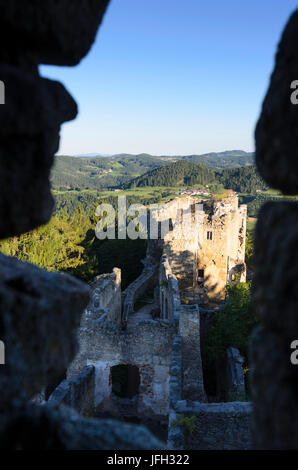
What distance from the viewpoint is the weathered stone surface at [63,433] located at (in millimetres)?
2396

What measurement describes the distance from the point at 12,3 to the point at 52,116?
67 centimetres

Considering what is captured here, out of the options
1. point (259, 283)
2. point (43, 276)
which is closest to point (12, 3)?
point (43, 276)

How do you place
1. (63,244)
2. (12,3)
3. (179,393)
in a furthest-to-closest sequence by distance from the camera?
(63,244) → (179,393) → (12,3)

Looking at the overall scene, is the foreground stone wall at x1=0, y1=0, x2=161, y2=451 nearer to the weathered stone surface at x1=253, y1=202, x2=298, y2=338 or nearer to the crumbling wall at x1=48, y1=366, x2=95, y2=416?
the weathered stone surface at x1=253, y1=202, x2=298, y2=338

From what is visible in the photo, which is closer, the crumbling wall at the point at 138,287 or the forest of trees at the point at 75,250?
the crumbling wall at the point at 138,287

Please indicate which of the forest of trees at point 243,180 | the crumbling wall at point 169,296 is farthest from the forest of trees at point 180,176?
the crumbling wall at point 169,296

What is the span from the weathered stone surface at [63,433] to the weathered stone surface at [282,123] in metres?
2.04

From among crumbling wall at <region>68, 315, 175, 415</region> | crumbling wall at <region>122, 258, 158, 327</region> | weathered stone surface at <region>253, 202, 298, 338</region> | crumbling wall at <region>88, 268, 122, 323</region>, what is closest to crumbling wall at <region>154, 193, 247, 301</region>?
crumbling wall at <region>122, 258, 158, 327</region>

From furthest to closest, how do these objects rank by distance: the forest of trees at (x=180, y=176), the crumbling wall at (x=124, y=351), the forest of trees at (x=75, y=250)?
1. the forest of trees at (x=180, y=176)
2. the forest of trees at (x=75, y=250)
3. the crumbling wall at (x=124, y=351)

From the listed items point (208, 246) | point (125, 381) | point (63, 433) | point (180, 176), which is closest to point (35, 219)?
point (63, 433)

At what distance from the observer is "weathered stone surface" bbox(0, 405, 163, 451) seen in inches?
94.3

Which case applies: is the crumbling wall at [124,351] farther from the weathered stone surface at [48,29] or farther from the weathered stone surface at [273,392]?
the weathered stone surface at [48,29]

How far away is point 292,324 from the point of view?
194cm

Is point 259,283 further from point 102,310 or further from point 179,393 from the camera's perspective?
point 102,310
